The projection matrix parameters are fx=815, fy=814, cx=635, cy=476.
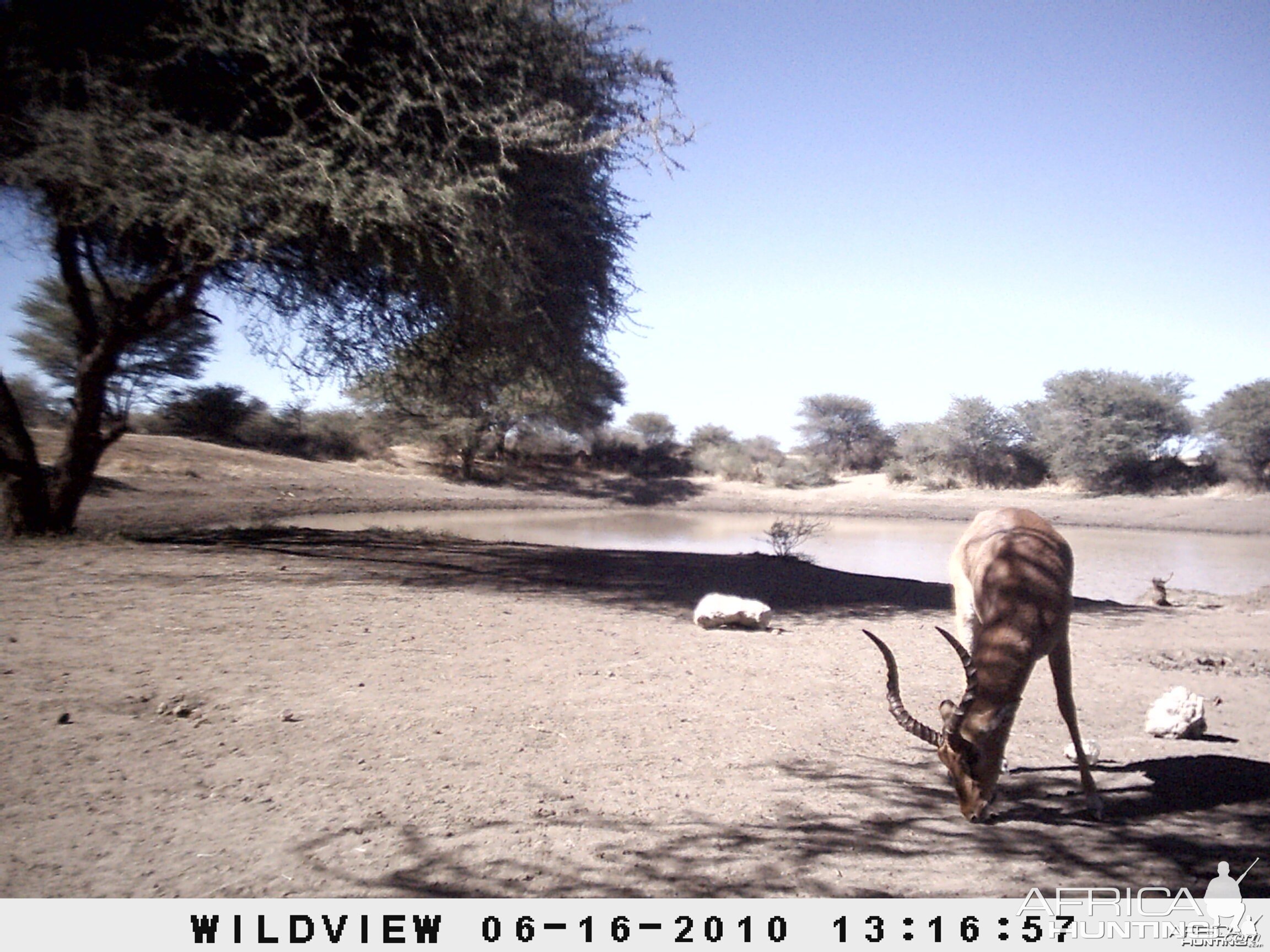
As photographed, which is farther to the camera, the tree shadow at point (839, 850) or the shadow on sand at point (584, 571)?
the shadow on sand at point (584, 571)

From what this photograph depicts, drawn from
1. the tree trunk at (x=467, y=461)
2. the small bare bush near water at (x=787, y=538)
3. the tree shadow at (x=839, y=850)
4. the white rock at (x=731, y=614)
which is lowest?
the tree shadow at (x=839, y=850)

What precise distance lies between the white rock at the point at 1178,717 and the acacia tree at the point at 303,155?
7480mm

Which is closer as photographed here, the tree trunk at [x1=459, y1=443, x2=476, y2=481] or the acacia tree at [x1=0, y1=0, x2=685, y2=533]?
the acacia tree at [x1=0, y1=0, x2=685, y2=533]

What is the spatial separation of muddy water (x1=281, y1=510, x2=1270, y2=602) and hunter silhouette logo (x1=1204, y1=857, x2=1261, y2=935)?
34.4 feet

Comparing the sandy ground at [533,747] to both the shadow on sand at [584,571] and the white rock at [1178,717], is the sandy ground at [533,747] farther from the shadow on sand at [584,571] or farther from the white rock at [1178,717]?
the shadow on sand at [584,571]

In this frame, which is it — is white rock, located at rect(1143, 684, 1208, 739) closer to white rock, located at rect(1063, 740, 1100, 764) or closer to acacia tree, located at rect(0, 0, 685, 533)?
white rock, located at rect(1063, 740, 1100, 764)

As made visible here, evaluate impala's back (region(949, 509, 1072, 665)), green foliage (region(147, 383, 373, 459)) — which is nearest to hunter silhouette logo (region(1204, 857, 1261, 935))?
impala's back (region(949, 509, 1072, 665))

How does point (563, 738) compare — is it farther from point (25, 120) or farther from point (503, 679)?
point (25, 120)

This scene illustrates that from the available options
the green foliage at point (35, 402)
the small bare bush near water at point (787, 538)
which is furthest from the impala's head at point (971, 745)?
the green foliage at point (35, 402)

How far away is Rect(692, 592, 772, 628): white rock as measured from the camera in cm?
809

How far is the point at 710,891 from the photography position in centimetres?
300

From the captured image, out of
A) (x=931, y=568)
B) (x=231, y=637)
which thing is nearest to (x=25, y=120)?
(x=231, y=637)

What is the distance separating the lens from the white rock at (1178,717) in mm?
5191
